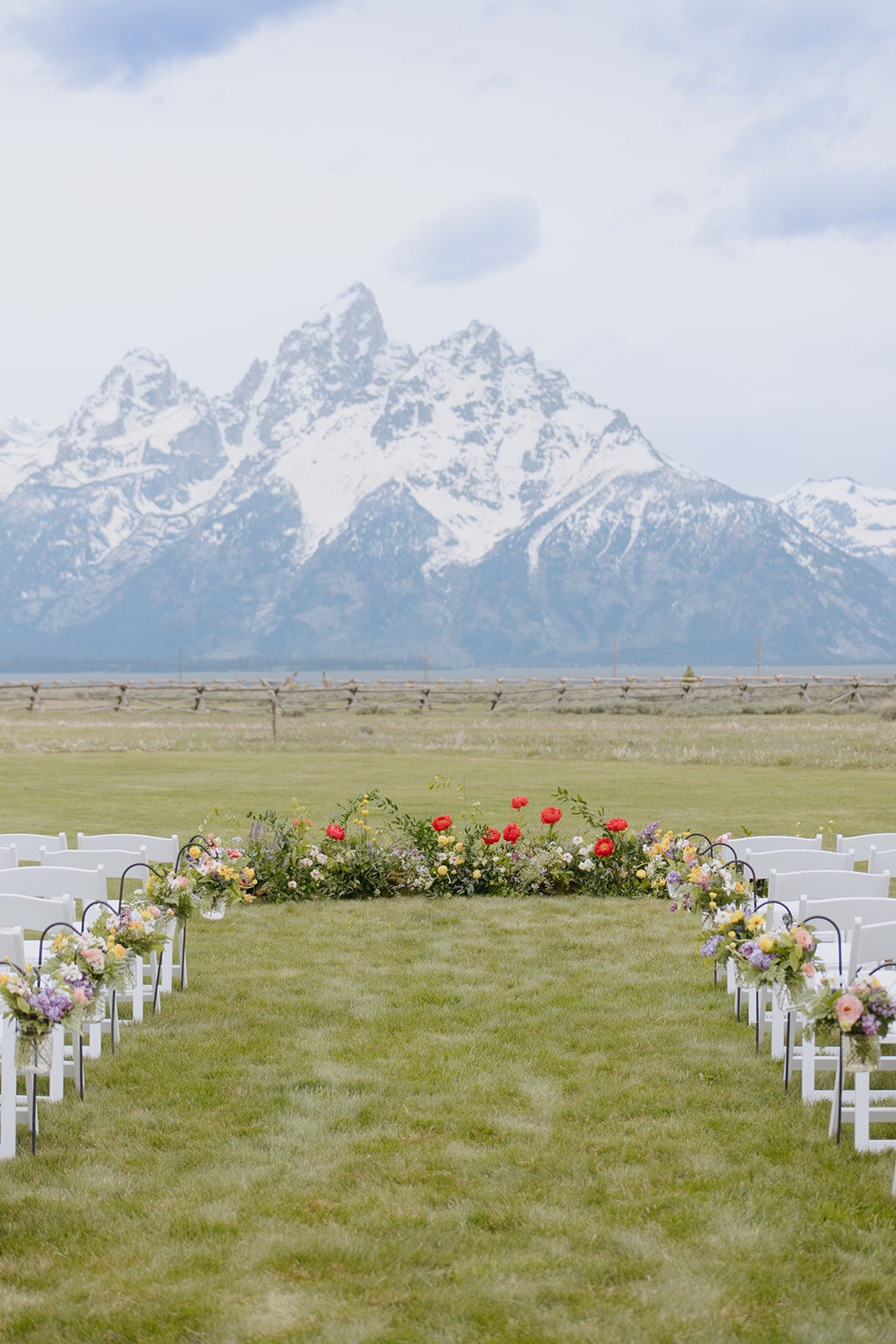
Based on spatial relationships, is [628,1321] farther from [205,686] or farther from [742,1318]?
[205,686]

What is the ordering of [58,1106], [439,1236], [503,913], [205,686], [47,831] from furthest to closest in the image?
[205,686]
[47,831]
[503,913]
[58,1106]
[439,1236]

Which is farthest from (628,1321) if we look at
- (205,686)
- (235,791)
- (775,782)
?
(205,686)

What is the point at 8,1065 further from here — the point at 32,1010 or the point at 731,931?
the point at 731,931

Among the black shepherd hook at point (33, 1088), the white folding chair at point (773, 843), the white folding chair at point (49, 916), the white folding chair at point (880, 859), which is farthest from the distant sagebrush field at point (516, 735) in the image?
the black shepherd hook at point (33, 1088)

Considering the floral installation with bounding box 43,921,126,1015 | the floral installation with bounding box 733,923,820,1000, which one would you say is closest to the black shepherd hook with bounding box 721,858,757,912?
the floral installation with bounding box 733,923,820,1000

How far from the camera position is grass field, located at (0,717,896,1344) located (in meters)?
3.93

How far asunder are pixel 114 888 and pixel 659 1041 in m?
6.17

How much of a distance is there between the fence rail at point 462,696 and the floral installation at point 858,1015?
4232 centimetres

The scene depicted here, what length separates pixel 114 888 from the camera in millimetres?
11102

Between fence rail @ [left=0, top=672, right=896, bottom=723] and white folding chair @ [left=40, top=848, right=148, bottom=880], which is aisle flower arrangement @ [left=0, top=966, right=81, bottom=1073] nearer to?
white folding chair @ [left=40, top=848, right=148, bottom=880]

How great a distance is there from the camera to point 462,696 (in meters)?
51.2

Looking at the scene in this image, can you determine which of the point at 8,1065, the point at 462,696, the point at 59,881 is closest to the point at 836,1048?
the point at 8,1065

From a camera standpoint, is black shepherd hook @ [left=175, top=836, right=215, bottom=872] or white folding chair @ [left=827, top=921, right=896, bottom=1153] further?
black shepherd hook @ [left=175, top=836, right=215, bottom=872]

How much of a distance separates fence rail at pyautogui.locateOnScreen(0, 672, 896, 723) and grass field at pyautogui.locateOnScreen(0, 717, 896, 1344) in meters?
39.1
